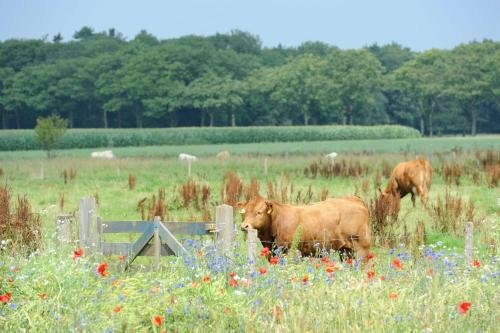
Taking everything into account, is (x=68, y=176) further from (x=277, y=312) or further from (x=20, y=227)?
(x=277, y=312)

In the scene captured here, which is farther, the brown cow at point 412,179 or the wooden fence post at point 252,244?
the brown cow at point 412,179

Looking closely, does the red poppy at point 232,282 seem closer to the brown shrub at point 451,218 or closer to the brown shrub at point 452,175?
the brown shrub at point 451,218

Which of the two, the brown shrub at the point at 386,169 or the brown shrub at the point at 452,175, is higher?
the brown shrub at the point at 452,175

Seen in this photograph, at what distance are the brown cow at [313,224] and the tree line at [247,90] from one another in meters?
94.6

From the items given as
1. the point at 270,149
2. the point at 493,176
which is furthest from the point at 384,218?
the point at 270,149

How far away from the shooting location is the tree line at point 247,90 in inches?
4296

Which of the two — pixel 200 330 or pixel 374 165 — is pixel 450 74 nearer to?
pixel 374 165

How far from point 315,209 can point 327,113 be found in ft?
343

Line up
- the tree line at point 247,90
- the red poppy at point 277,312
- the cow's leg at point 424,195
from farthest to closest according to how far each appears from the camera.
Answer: the tree line at point 247,90 < the cow's leg at point 424,195 < the red poppy at point 277,312

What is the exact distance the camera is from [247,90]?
11019 centimetres

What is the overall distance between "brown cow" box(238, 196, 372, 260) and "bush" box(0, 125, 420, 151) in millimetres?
71468

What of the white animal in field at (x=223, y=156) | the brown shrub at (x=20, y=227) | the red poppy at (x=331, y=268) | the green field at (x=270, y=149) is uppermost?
the red poppy at (x=331, y=268)

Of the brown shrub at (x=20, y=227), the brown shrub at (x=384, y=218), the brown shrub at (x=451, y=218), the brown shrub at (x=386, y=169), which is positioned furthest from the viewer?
the brown shrub at (x=386, y=169)

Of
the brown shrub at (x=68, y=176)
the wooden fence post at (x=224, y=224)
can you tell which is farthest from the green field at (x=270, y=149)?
the wooden fence post at (x=224, y=224)
